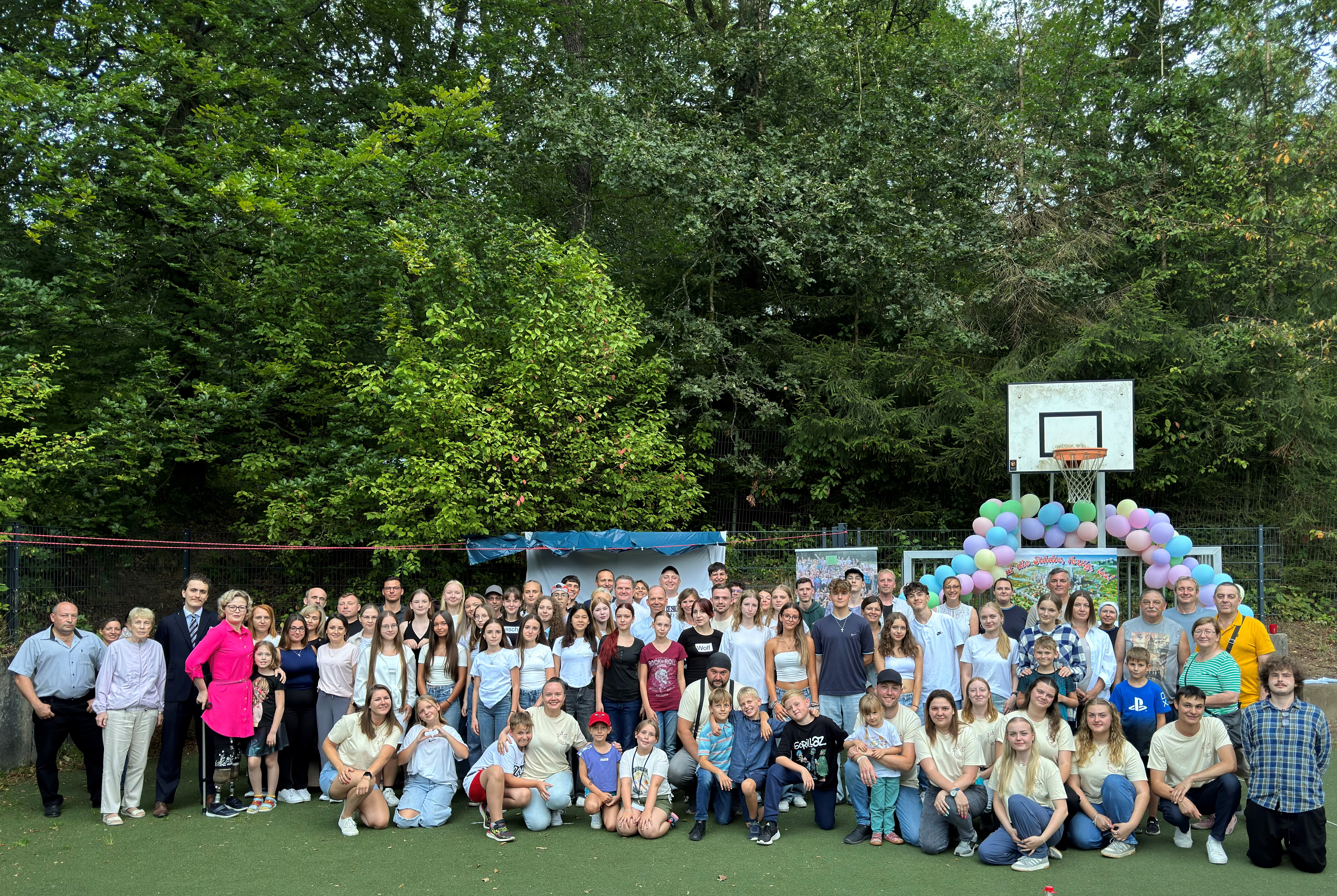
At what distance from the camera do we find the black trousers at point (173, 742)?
707 centimetres

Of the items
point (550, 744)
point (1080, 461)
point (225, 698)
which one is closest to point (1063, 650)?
point (550, 744)

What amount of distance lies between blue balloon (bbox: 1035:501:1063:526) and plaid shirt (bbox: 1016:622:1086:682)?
375 cm

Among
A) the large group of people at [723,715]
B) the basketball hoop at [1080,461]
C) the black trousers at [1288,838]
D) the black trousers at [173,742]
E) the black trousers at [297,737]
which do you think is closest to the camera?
the black trousers at [1288,838]

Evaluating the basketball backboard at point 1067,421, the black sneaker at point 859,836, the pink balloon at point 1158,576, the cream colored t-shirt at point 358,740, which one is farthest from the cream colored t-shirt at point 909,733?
the basketball backboard at point 1067,421

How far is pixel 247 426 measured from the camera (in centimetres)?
1259

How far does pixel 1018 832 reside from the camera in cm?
581

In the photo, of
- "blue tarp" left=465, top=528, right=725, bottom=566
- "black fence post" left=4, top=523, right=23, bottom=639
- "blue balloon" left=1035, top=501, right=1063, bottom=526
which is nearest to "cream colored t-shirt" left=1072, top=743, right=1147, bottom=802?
"blue balloon" left=1035, top=501, right=1063, bottom=526

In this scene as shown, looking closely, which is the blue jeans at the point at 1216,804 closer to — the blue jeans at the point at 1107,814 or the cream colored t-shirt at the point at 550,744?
the blue jeans at the point at 1107,814

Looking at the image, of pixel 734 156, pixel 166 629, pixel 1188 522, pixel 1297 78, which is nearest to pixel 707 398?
pixel 734 156

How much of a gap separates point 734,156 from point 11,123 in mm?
8497

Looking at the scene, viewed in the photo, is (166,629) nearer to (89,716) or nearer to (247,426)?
(89,716)

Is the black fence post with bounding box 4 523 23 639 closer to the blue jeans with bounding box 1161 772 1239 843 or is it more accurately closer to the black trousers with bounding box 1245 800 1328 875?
the blue jeans with bounding box 1161 772 1239 843

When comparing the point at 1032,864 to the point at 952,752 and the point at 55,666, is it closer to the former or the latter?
the point at 952,752

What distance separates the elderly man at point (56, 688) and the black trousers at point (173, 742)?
1.62ft
